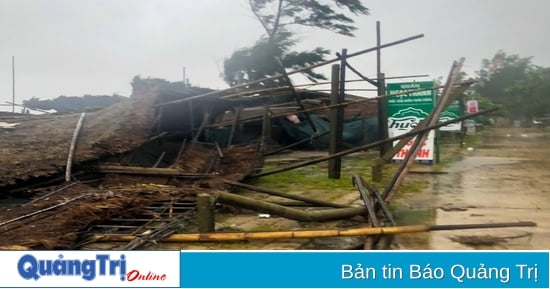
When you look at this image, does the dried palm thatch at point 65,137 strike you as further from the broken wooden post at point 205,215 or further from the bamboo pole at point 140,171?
the broken wooden post at point 205,215

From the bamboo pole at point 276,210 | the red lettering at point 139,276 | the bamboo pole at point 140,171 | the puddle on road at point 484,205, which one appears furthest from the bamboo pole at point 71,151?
the puddle on road at point 484,205

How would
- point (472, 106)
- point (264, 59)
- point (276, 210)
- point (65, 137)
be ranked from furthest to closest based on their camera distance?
point (472, 106)
point (264, 59)
point (65, 137)
point (276, 210)

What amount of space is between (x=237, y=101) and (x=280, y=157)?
8.77ft

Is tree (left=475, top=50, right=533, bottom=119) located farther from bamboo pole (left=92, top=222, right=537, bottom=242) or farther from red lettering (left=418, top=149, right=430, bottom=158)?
bamboo pole (left=92, top=222, right=537, bottom=242)

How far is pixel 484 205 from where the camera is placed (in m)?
5.42

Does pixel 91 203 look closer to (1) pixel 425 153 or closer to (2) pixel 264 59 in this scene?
(1) pixel 425 153

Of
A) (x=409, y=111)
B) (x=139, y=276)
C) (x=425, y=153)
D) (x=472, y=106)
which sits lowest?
(x=139, y=276)

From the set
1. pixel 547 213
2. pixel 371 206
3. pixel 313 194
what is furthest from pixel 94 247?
pixel 547 213

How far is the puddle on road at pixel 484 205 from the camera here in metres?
3.86

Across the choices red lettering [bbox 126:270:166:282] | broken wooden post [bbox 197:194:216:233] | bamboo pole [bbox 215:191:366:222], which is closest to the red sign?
bamboo pole [bbox 215:191:366:222]

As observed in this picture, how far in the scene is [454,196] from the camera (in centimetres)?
605

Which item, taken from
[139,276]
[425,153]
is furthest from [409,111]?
[139,276]

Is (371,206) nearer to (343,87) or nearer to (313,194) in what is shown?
(313,194)

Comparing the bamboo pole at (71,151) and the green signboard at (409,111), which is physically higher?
the green signboard at (409,111)
